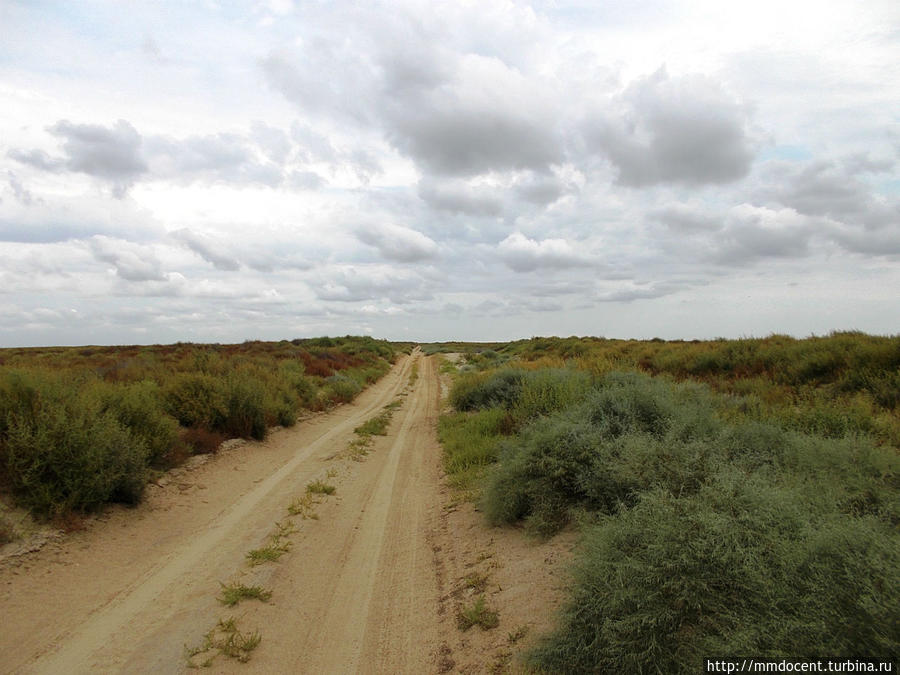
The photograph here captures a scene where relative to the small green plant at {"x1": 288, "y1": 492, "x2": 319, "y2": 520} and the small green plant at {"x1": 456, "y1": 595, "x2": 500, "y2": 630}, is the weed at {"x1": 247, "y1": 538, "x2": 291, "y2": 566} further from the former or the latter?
the small green plant at {"x1": 456, "y1": 595, "x2": 500, "y2": 630}

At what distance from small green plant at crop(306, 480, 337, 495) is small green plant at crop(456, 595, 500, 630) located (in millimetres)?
4297

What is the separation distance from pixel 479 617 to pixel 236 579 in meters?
2.64

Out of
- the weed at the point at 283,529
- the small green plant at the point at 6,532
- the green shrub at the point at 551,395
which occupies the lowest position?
the weed at the point at 283,529

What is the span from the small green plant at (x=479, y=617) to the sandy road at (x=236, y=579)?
21 centimetres

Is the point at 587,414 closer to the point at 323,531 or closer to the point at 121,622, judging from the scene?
the point at 323,531

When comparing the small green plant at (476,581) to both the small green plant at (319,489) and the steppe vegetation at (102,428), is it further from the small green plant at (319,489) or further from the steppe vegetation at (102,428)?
the steppe vegetation at (102,428)

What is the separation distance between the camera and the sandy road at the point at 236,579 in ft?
12.9

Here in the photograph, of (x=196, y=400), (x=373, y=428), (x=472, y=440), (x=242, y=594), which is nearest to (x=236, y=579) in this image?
(x=242, y=594)

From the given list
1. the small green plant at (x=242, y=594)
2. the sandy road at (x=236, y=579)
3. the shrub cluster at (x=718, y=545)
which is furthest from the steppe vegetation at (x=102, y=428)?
the shrub cluster at (x=718, y=545)

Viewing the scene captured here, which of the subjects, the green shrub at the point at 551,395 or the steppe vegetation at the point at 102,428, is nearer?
the steppe vegetation at the point at 102,428

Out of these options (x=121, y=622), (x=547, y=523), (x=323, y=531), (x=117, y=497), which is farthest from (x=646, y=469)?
(x=117, y=497)

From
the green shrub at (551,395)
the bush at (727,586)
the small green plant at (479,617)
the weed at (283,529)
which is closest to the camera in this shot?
the bush at (727,586)

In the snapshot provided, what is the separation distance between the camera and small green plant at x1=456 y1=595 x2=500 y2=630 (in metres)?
4.04

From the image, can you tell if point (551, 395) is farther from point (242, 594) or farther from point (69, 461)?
point (69, 461)
